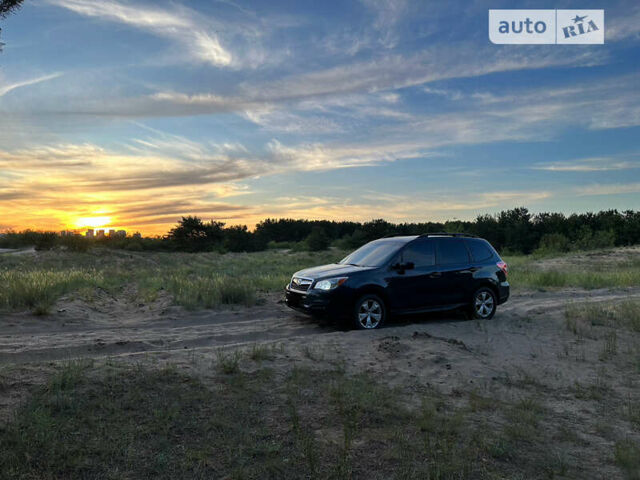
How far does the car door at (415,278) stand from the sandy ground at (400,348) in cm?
53

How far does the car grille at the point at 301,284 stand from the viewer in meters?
10.6

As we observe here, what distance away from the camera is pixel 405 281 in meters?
10.8

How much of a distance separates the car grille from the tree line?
106 ft

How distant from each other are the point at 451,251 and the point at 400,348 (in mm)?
3837

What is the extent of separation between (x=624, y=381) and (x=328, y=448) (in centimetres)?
570

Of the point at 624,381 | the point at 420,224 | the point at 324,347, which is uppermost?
the point at 420,224

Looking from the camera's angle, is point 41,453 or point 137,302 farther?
point 137,302

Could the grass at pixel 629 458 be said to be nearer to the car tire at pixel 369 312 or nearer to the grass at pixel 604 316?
the car tire at pixel 369 312

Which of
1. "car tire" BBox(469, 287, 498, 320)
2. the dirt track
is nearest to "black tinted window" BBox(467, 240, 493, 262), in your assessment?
"car tire" BBox(469, 287, 498, 320)

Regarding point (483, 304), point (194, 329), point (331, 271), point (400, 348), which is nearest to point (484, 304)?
point (483, 304)

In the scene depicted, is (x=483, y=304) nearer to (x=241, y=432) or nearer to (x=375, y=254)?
(x=375, y=254)

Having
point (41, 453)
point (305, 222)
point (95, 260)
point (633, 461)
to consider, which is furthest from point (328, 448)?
point (305, 222)

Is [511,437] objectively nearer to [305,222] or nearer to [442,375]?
[442,375]

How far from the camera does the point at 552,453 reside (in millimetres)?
5180
